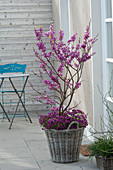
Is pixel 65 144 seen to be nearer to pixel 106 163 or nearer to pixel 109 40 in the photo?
pixel 106 163

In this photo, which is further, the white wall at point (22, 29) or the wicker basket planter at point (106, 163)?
the white wall at point (22, 29)

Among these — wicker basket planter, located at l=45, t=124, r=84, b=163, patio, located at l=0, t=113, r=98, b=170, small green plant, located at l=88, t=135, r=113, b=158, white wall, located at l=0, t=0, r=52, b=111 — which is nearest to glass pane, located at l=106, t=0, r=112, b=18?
wicker basket planter, located at l=45, t=124, r=84, b=163

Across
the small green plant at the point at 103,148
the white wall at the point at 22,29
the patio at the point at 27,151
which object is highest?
the white wall at the point at 22,29

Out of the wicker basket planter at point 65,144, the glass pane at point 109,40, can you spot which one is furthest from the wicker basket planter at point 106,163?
the glass pane at point 109,40

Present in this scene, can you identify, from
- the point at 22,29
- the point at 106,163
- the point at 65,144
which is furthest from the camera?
the point at 22,29

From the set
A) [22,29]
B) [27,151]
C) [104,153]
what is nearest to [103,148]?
[104,153]

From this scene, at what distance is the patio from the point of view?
12.8 ft

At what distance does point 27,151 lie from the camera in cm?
457

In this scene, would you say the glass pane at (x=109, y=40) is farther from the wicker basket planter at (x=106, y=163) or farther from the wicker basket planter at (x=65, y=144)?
the wicker basket planter at (x=106, y=163)

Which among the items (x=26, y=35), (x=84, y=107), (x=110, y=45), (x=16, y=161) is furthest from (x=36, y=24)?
(x=16, y=161)

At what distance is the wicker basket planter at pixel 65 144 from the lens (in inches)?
153

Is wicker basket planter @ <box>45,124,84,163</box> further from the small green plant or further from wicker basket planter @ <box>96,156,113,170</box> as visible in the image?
wicker basket planter @ <box>96,156,113,170</box>

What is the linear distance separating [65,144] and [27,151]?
818 mm

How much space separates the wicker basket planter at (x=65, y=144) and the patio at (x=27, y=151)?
2.8 inches
